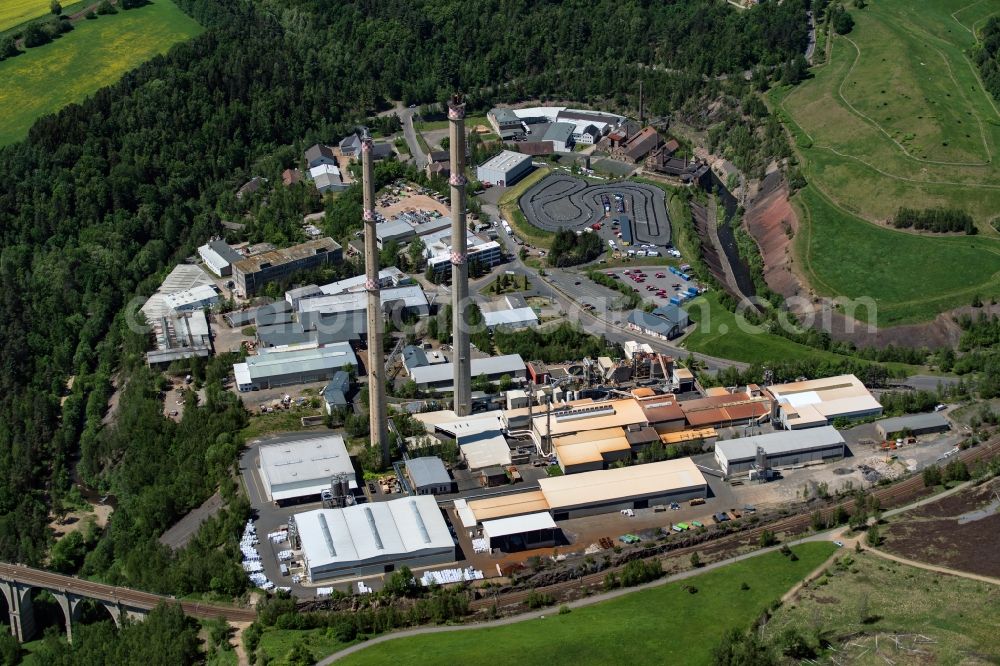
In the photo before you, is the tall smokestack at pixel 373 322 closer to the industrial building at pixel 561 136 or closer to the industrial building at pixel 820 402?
the industrial building at pixel 820 402

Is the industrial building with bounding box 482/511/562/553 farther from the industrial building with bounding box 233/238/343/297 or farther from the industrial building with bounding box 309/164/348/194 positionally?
the industrial building with bounding box 309/164/348/194

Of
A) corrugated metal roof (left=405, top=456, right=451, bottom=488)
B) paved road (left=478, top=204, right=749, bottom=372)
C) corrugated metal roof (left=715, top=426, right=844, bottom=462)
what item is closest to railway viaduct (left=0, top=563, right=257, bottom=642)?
corrugated metal roof (left=405, top=456, right=451, bottom=488)

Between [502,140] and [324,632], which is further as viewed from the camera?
[502,140]

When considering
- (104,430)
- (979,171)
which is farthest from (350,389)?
(979,171)

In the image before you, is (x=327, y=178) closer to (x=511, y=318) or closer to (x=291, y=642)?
(x=511, y=318)

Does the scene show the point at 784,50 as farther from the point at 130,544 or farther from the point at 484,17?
the point at 130,544
